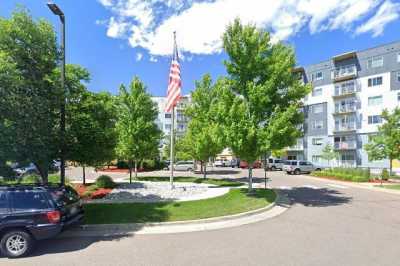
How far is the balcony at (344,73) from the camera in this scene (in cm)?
4282

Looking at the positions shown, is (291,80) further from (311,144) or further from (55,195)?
(311,144)

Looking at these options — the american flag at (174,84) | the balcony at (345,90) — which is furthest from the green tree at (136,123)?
the balcony at (345,90)

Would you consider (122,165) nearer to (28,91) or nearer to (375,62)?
(28,91)

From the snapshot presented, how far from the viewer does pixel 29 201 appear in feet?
23.5

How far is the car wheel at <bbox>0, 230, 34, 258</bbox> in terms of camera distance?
675 cm

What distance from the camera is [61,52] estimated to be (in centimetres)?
1038

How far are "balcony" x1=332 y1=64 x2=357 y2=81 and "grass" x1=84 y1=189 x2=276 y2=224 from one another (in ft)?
123

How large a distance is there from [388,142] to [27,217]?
85.5 ft

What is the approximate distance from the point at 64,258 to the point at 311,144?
48.9m

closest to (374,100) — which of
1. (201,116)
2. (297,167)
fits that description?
(297,167)

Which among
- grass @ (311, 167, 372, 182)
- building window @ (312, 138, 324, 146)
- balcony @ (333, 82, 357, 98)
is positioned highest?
balcony @ (333, 82, 357, 98)

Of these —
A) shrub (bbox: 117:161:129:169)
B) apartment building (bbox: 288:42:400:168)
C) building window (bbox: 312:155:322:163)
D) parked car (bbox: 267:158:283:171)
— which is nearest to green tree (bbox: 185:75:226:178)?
shrub (bbox: 117:161:129:169)

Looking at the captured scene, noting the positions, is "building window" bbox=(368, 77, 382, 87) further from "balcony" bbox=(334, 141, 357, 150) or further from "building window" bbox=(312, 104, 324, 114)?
"balcony" bbox=(334, 141, 357, 150)

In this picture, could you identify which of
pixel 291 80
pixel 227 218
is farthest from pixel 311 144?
pixel 227 218
